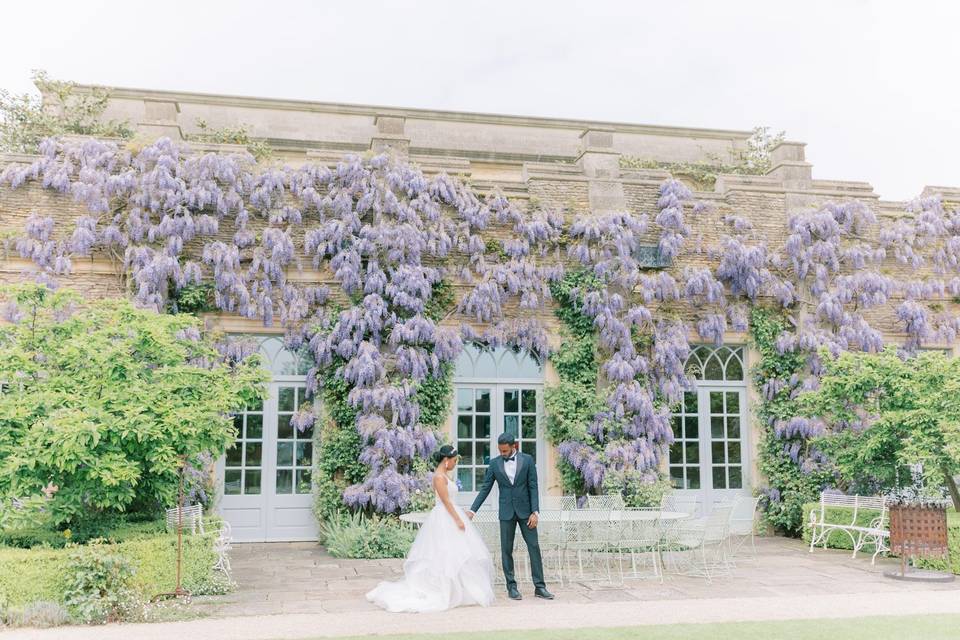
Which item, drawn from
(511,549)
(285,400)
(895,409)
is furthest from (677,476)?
(511,549)

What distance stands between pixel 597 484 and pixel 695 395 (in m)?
2.18

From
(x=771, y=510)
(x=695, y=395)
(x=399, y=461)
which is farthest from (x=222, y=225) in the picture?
(x=771, y=510)

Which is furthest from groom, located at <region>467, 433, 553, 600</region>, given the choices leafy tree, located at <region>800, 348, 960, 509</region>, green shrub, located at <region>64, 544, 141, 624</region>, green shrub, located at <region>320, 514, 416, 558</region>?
leafy tree, located at <region>800, 348, 960, 509</region>

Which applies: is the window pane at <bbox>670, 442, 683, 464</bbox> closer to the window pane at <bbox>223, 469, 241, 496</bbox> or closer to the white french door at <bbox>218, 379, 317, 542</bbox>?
the white french door at <bbox>218, 379, 317, 542</bbox>

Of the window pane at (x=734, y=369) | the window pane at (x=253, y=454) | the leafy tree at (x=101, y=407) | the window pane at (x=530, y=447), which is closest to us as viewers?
the leafy tree at (x=101, y=407)

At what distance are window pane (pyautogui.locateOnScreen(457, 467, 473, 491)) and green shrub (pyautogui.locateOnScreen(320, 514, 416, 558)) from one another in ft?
4.70

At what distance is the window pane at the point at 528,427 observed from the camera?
468 inches

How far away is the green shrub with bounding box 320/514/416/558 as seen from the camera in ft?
32.8

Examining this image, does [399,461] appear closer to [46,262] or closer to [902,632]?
[46,262]

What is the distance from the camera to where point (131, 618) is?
6.39m

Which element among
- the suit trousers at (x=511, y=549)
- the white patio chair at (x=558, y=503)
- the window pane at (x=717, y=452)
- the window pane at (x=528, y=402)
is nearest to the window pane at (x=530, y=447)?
the window pane at (x=528, y=402)

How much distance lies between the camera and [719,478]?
40.4ft

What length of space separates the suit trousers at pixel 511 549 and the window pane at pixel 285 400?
4.84 metres

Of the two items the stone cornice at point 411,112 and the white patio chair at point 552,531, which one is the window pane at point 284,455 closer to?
the white patio chair at point 552,531
